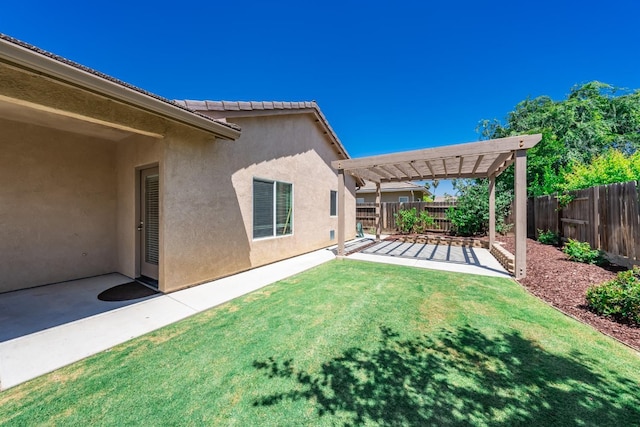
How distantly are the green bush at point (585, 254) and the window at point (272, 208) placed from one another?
319 inches

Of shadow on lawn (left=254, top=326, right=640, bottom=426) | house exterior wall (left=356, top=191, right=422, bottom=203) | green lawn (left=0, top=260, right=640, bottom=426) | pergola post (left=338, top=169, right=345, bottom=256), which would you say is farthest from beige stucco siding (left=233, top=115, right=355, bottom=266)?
house exterior wall (left=356, top=191, right=422, bottom=203)

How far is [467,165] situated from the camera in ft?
29.7

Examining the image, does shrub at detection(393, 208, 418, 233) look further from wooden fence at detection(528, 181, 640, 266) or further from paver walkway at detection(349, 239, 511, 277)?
wooden fence at detection(528, 181, 640, 266)

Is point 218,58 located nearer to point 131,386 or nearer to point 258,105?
point 258,105

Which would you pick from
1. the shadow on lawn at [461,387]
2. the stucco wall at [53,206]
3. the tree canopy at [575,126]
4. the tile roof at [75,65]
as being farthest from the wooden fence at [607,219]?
the stucco wall at [53,206]

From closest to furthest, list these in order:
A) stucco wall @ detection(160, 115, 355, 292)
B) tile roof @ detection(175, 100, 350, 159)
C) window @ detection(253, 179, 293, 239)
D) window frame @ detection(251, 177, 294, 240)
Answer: stucco wall @ detection(160, 115, 355, 292)
tile roof @ detection(175, 100, 350, 159)
window frame @ detection(251, 177, 294, 240)
window @ detection(253, 179, 293, 239)

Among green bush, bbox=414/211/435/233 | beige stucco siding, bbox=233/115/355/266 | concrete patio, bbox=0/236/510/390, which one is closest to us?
concrete patio, bbox=0/236/510/390

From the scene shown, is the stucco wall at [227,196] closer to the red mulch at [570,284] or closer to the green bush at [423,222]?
the red mulch at [570,284]

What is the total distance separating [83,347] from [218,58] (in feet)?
36.8

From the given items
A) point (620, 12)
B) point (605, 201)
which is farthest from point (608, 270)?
point (620, 12)

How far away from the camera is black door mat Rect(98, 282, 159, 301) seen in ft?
15.3

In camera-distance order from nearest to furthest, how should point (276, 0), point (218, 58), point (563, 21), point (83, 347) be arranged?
point (83, 347)
point (276, 0)
point (563, 21)
point (218, 58)

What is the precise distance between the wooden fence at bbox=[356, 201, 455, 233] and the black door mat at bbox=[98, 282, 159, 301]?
13410 mm

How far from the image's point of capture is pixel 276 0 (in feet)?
26.5
